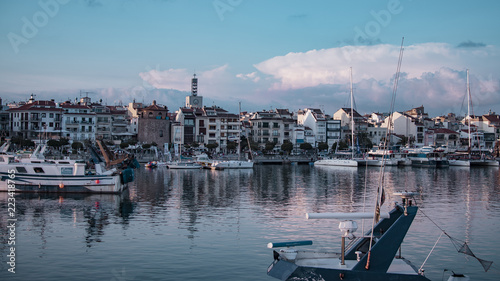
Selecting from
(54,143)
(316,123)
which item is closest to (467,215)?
(54,143)

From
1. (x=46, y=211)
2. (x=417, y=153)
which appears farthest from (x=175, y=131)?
(x=46, y=211)

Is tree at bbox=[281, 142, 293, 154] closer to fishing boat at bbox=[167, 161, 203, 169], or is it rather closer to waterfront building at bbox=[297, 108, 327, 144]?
waterfront building at bbox=[297, 108, 327, 144]

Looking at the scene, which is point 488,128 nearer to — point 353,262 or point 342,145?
point 342,145

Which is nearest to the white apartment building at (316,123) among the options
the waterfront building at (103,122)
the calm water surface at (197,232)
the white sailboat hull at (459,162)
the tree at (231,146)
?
the tree at (231,146)

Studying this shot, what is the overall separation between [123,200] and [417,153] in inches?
2867

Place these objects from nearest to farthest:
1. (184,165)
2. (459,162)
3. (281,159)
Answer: (184,165)
(459,162)
(281,159)

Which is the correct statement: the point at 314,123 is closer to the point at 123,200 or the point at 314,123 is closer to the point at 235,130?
the point at 235,130

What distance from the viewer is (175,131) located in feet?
336

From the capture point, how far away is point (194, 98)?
13312 cm

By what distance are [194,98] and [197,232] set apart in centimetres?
11114

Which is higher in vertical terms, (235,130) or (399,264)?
(235,130)

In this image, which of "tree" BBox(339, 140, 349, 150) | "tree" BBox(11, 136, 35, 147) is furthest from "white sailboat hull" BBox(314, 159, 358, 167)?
"tree" BBox(11, 136, 35, 147)

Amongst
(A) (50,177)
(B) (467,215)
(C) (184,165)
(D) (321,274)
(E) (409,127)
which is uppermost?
(E) (409,127)

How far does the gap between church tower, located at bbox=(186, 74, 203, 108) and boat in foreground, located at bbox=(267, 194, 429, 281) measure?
389ft
